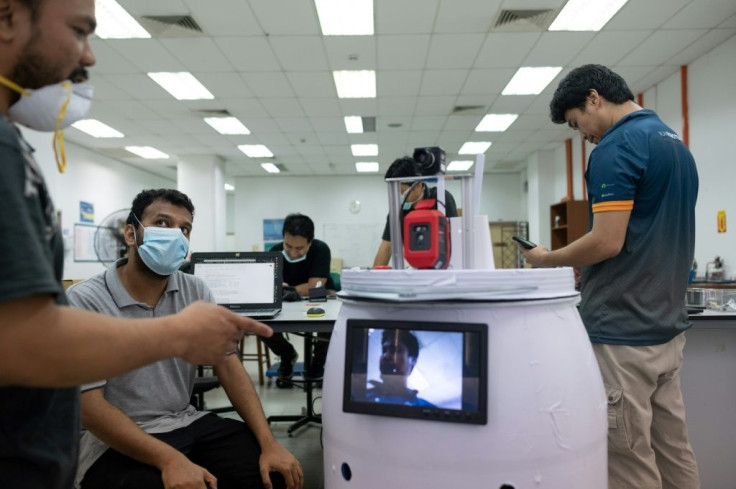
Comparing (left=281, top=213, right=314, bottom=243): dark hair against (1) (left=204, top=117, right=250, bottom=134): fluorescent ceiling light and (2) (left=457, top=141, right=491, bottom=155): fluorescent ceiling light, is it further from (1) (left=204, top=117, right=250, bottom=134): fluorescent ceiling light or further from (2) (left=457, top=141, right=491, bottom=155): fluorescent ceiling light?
(2) (left=457, top=141, right=491, bottom=155): fluorescent ceiling light

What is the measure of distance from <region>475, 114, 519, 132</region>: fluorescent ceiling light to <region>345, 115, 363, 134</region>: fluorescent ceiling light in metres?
1.65

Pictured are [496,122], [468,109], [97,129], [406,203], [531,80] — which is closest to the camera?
[406,203]

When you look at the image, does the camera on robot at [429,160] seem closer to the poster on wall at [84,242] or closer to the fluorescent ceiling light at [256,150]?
the fluorescent ceiling light at [256,150]

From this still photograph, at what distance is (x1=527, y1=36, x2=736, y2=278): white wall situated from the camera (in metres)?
3.90

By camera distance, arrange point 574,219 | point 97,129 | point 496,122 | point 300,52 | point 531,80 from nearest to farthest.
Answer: point 300,52, point 531,80, point 574,219, point 496,122, point 97,129

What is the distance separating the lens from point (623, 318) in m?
1.22

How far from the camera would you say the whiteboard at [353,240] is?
33.3ft

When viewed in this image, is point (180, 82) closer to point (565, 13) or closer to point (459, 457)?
point (565, 13)

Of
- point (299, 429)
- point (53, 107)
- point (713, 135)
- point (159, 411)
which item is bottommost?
point (299, 429)

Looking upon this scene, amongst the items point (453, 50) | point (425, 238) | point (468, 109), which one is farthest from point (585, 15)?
point (425, 238)

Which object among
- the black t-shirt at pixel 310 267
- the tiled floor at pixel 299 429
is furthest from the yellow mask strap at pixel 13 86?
the black t-shirt at pixel 310 267

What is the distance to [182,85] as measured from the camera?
4961mm

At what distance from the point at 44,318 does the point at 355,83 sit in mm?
4788

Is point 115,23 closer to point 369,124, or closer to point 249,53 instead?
point 249,53
